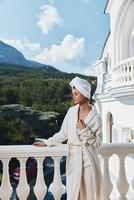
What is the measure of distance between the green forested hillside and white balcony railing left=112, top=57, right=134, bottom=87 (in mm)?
2855

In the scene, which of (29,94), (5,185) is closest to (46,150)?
(5,185)

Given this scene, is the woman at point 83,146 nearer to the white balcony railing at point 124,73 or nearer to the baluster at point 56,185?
the baluster at point 56,185

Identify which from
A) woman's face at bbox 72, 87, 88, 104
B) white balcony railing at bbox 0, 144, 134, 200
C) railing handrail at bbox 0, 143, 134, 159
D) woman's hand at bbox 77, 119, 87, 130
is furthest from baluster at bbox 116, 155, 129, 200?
woman's face at bbox 72, 87, 88, 104

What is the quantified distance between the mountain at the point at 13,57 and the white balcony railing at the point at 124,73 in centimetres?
477

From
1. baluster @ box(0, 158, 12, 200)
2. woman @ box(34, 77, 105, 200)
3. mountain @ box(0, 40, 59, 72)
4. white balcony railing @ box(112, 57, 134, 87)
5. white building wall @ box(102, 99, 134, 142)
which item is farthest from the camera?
mountain @ box(0, 40, 59, 72)

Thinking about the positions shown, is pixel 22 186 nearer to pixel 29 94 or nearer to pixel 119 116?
pixel 119 116

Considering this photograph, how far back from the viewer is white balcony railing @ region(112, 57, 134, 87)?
833 cm

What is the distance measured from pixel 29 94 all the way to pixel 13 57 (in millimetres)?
1863

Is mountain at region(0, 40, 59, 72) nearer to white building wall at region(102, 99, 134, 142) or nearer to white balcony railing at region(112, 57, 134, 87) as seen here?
white building wall at region(102, 99, 134, 142)

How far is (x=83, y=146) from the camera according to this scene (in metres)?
2.52

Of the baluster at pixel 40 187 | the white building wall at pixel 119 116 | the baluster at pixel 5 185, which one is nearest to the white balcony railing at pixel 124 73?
the white building wall at pixel 119 116

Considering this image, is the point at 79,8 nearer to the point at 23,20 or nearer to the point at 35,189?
the point at 23,20

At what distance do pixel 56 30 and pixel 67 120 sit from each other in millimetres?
13304

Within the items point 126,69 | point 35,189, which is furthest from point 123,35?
point 35,189
